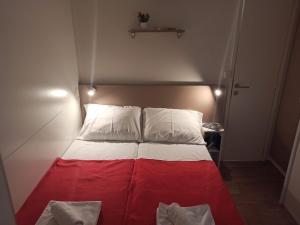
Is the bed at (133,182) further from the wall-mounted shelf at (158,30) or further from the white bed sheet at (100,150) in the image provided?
the wall-mounted shelf at (158,30)

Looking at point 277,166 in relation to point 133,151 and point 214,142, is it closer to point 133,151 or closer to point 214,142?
point 214,142

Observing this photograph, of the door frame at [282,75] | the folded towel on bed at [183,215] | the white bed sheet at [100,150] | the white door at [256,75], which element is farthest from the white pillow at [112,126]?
the door frame at [282,75]

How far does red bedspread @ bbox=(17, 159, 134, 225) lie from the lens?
1.45 m

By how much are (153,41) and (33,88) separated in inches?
55.0

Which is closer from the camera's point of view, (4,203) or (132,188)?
(4,203)

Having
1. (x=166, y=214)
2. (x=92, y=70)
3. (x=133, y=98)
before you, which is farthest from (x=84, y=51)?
(x=166, y=214)

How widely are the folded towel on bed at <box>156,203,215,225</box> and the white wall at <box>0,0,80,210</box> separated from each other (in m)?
0.94

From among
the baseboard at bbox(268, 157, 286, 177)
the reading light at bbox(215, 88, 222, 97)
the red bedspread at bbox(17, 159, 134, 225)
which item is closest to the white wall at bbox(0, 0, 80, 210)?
the red bedspread at bbox(17, 159, 134, 225)

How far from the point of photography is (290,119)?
100 inches

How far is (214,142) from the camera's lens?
264 centimetres

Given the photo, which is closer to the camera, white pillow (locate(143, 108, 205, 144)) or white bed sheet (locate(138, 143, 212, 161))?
white bed sheet (locate(138, 143, 212, 161))

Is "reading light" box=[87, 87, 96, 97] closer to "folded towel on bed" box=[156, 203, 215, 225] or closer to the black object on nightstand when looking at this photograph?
the black object on nightstand

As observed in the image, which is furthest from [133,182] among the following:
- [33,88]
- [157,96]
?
[157,96]

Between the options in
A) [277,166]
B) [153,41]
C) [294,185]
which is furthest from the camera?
[277,166]
